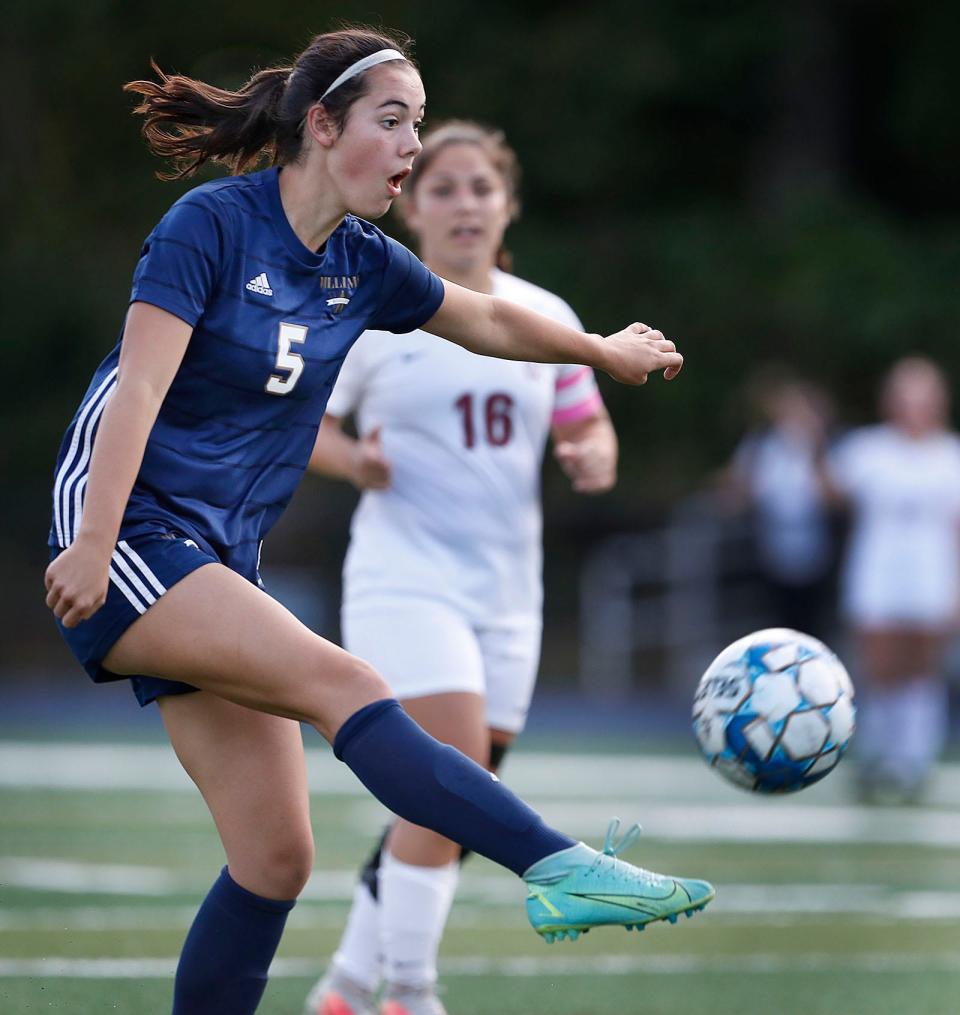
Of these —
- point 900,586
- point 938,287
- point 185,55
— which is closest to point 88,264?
point 185,55

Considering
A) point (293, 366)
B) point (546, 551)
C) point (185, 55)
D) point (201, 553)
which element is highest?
point (185, 55)

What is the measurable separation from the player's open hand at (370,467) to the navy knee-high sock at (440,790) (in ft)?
5.77

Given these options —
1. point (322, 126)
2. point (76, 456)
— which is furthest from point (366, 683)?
point (322, 126)

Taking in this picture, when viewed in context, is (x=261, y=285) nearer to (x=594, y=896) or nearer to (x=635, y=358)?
(x=635, y=358)

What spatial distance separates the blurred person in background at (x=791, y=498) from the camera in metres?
14.9

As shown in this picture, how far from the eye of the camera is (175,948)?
633 cm

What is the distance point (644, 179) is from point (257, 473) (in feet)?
63.6

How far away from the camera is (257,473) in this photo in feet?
13.2

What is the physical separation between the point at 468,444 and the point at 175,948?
201cm

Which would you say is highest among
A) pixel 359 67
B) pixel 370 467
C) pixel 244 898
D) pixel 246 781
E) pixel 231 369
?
pixel 359 67

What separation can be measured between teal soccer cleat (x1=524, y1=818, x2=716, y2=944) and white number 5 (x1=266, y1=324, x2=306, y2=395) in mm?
1077

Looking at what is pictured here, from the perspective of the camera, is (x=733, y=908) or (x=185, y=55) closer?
(x=733, y=908)

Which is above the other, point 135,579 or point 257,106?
point 257,106

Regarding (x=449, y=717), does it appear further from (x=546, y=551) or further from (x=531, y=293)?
(x=546, y=551)
